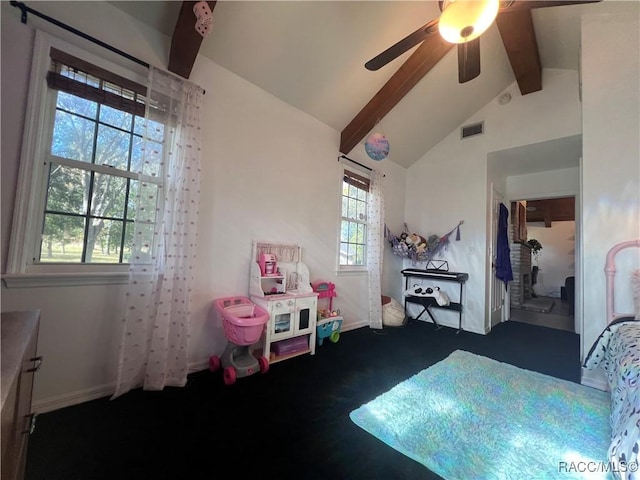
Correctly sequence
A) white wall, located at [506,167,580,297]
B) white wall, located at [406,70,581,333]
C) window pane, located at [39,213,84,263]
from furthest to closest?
white wall, located at [506,167,580,297], white wall, located at [406,70,581,333], window pane, located at [39,213,84,263]

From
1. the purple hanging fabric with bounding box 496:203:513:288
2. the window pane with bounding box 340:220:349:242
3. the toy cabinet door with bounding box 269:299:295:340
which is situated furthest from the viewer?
the purple hanging fabric with bounding box 496:203:513:288

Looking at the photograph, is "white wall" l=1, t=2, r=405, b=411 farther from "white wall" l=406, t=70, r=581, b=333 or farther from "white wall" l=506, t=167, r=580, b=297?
"white wall" l=506, t=167, r=580, b=297

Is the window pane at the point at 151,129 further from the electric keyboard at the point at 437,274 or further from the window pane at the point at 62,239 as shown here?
the electric keyboard at the point at 437,274

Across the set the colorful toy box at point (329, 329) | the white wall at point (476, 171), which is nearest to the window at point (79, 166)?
the colorful toy box at point (329, 329)

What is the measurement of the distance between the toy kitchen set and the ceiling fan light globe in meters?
2.29

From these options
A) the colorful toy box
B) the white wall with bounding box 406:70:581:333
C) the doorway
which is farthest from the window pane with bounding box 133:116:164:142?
the doorway

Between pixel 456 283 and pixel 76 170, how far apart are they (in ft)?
15.4

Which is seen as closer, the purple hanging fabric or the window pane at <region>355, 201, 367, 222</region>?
the window pane at <region>355, 201, 367, 222</region>

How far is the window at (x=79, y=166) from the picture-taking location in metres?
1.66

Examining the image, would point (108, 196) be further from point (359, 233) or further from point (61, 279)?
point (359, 233)

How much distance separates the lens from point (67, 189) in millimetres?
1800

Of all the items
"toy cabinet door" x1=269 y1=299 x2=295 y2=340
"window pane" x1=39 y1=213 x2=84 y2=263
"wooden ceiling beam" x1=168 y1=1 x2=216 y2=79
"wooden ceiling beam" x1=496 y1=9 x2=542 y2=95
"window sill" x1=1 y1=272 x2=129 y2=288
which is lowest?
"toy cabinet door" x1=269 y1=299 x2=295 y2=340

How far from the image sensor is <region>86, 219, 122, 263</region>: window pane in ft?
6.26

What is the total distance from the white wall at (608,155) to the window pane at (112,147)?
4064mm
